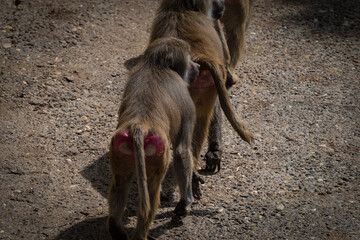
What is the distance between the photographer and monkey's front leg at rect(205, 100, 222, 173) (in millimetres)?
5266

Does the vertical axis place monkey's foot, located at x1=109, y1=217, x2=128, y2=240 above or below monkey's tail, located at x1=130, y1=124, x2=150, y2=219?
below

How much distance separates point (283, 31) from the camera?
7758 millimetres

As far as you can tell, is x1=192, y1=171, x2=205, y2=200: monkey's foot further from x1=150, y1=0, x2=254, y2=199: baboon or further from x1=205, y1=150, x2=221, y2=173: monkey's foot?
x1=205, y1=150, x2=221, y2=173: monkey's foot

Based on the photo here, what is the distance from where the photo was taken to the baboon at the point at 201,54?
445 cm

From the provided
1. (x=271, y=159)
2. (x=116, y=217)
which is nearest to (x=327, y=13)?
(x=271, y=159)

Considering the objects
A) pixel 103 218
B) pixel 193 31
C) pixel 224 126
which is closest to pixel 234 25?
pixel 224 126

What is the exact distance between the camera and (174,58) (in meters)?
4.25

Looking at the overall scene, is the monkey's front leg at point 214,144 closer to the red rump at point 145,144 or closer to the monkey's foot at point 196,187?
the monkey's foot at point 196,187

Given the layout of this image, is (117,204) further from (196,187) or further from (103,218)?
(196,187)

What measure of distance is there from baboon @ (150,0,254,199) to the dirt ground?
2.09 feet

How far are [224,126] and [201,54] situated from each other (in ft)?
5.28

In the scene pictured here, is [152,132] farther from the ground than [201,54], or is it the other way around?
[201,54]

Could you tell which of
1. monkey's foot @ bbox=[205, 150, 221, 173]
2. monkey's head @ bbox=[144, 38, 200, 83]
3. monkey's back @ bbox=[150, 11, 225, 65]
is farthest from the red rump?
monkey's foot @ bbox=[205, 150, 221, 173]

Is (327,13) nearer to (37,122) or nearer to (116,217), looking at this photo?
(37,122)
